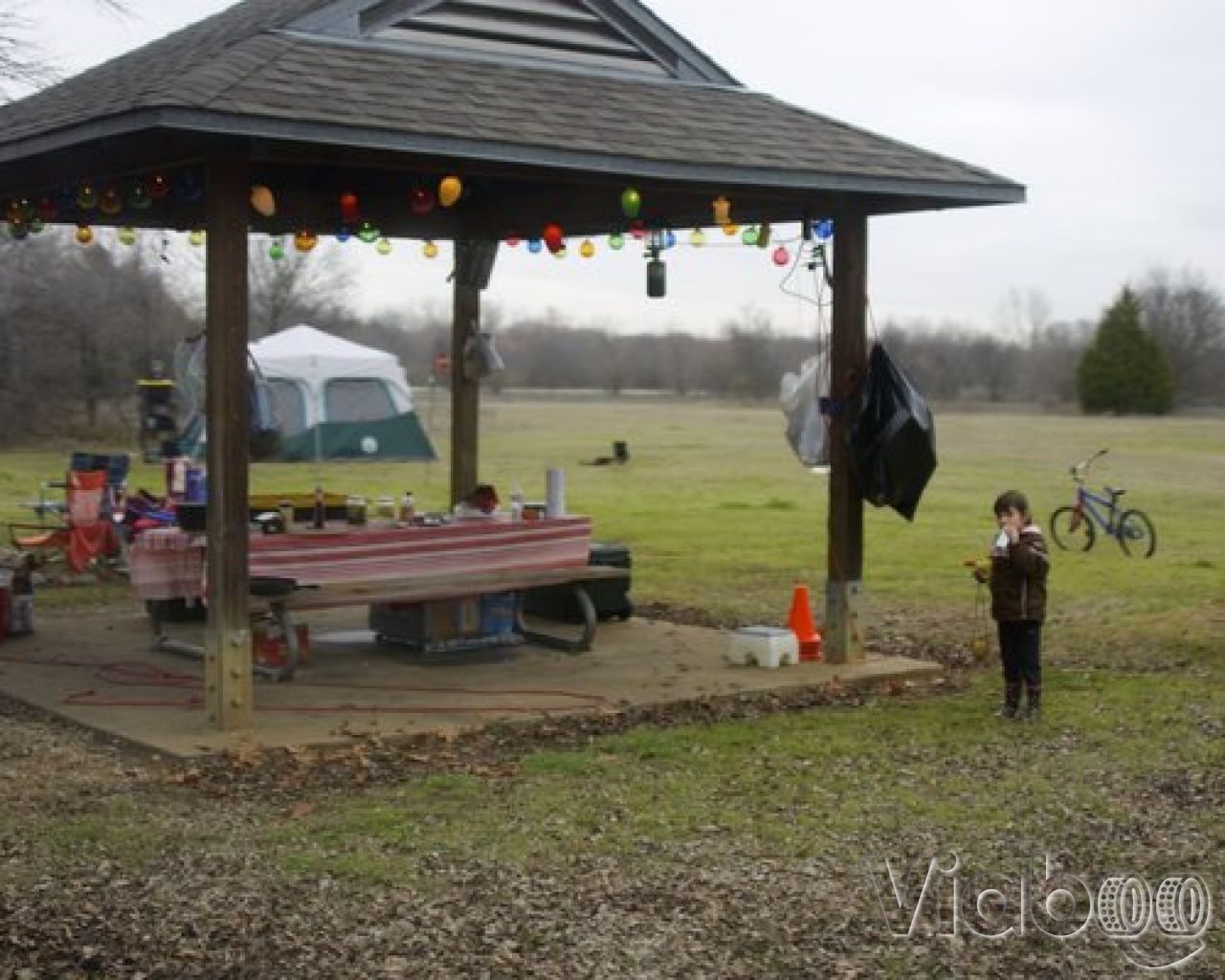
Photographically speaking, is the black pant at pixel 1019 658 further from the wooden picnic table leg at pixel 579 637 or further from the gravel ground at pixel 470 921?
the wooden picnic table leg at pixel 579 637

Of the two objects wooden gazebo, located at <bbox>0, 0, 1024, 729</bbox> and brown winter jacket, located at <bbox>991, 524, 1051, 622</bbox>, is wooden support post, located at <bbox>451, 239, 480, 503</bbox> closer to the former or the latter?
wooden gazebo, located at <bbox>0, 0, 1024, 729</bbox>

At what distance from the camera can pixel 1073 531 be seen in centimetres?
2011

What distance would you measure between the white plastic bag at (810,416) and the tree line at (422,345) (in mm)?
272

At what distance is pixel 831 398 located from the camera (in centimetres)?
1051

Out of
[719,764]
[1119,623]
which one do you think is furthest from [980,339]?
[719,764]

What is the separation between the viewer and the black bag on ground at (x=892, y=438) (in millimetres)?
10008

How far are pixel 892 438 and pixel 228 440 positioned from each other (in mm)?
3889

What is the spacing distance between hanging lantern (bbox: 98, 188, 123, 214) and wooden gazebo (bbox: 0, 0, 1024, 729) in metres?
0.02

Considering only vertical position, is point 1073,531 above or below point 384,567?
below

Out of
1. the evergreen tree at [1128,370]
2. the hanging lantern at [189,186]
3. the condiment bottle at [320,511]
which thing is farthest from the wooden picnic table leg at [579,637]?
the evergreen tree at [1128,370]

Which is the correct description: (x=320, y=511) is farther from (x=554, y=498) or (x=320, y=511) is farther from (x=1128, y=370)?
(x=1128, y=370)

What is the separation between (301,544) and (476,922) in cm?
479

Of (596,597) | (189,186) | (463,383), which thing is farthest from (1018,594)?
(463,383)

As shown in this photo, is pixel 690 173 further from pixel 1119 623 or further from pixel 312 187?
pixel 1119 623
